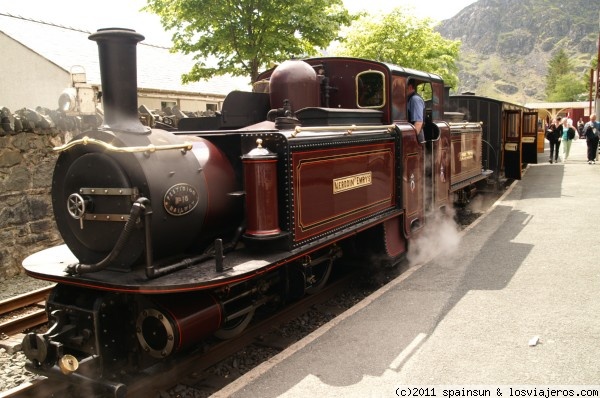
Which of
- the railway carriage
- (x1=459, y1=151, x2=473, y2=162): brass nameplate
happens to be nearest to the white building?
the railway carriage

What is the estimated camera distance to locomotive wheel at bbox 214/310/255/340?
4.78 metres

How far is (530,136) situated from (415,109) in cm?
1078

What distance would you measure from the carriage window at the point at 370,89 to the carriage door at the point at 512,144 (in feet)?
29.6

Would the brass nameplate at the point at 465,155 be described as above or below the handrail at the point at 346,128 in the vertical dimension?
below

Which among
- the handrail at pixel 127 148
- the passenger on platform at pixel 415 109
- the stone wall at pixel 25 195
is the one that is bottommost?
the stone wall at pixel 25 195

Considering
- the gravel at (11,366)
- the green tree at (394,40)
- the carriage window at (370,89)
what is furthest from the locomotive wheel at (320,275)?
the green tree at (394,40)

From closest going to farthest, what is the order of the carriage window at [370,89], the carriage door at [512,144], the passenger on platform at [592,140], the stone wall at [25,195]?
the carriage window at [370,89] → the stone wall at [25,195] → the carriage door at [512,144] → the passenger on platform at [592,140]

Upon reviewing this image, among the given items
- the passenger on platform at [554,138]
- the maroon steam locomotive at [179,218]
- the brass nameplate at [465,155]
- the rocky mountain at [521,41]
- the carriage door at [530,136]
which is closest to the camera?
the maroon steam locomotive at [179,218]

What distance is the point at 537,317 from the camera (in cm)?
497

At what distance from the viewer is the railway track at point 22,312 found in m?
5.21

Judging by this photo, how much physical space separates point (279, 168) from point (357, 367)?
1717mm

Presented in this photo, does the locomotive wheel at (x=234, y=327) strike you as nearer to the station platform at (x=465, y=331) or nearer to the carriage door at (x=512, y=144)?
the station platform at (x=465, y=331)

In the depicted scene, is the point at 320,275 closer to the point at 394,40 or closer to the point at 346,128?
the point at 346,128

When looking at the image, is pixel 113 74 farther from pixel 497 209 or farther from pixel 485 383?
pixel 497 209
